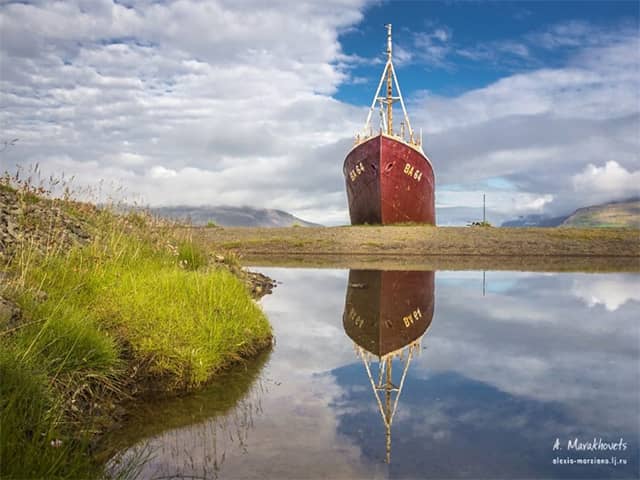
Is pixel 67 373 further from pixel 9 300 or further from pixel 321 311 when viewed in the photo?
pixel 321 311

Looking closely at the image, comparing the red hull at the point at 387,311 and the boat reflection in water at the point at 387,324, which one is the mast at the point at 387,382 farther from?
the red hull at the point at 387,311

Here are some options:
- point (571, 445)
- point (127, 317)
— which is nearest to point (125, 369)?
point (127, 317)

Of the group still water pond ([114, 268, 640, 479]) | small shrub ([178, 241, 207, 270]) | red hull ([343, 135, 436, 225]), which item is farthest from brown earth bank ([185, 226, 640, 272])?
still water pond ([114, 268, 640, 479])

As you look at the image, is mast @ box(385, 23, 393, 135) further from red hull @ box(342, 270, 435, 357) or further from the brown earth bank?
red hull @ box(342, 270, 435, 357)

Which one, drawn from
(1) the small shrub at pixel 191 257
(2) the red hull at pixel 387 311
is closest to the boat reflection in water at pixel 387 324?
(2) the red hull at pixel 387 311

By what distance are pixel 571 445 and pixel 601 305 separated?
1052cm

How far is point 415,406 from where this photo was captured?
639 cm

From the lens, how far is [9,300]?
6859mm

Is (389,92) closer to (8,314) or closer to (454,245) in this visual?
(454,245)

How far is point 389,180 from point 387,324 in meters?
31.5

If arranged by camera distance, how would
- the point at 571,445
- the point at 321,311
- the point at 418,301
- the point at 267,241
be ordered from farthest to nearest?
the point at 267,241
the point at 418,301
the point at 321,311
the point at 571,445

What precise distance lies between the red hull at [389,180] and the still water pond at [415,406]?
29511mm

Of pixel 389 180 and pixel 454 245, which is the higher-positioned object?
pixel 389 180

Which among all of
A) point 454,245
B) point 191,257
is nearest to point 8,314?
point 191,257
